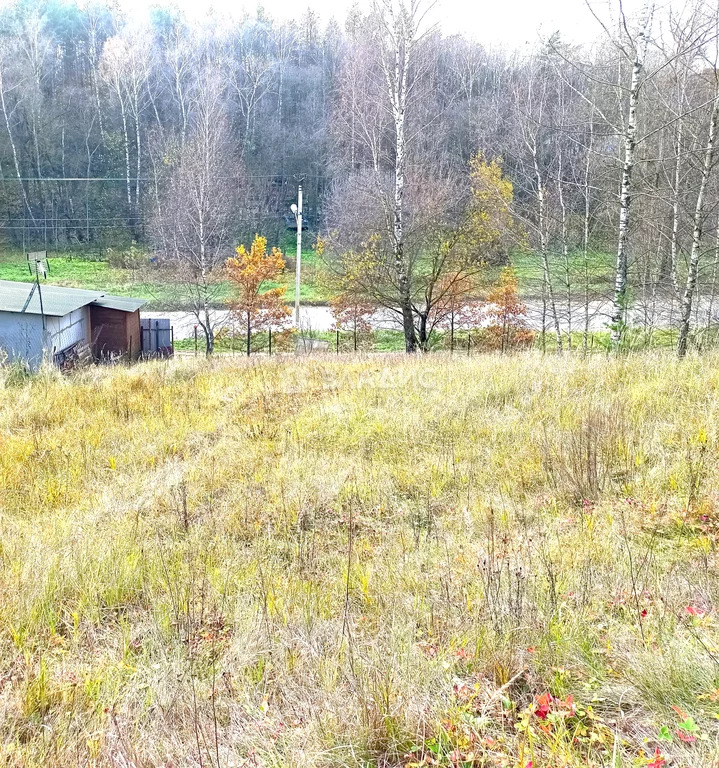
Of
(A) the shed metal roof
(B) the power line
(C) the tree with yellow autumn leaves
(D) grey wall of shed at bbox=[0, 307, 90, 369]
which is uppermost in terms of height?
(B) the power line

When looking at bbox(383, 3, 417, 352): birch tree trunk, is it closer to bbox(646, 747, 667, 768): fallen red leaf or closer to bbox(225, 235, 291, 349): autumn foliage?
bbox(225, 235, 291, 349): autumn foliage

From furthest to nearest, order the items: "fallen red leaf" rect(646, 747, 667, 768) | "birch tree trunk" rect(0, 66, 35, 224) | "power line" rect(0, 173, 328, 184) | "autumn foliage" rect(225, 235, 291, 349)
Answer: "power line" rect(0, 173, 328, 184) < "birch tree trunk" rect(0, 66, 35, 224) < "autumn foliage" rect(225, 235, 291, 349) < "fallen red leaf" rect(646, 747, 667, 768)

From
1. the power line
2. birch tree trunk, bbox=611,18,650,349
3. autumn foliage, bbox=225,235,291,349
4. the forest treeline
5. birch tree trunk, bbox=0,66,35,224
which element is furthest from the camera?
the power line

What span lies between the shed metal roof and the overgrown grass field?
962cm

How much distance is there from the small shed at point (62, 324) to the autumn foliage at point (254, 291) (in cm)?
316

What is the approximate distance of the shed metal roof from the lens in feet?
46.0

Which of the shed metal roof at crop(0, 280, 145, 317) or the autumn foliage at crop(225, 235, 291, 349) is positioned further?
the autumn foliage at crop(225, 235, 291, 349)

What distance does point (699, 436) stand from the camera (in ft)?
13.3

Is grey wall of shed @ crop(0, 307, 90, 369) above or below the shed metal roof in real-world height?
below

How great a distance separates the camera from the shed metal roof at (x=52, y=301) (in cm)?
1403

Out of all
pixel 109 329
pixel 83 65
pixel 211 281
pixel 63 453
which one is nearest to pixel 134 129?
pixel 83 65

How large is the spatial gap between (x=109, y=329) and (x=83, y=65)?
3255 cm

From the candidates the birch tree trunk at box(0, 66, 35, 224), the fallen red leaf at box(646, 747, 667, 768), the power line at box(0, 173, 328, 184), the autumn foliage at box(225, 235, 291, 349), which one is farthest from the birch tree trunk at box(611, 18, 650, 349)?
the birch tree trunk at box(0, 66, 35, 224)

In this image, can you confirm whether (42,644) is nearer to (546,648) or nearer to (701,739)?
(546,648)
